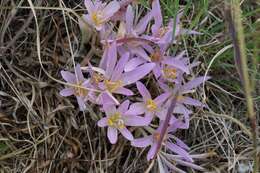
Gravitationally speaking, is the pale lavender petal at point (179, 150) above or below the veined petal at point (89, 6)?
below

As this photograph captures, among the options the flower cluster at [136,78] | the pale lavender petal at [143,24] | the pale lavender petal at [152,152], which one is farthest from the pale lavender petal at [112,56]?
the pale lavender petal at [152,152]

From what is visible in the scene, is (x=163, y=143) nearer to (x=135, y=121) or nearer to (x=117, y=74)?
(x=135, y=121)

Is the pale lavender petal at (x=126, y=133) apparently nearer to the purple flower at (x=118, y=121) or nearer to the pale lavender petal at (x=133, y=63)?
the purple flower at (x=118, y=121)

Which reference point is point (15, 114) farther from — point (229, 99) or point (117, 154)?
point (229, 99)

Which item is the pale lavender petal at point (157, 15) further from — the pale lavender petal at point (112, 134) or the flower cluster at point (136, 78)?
the pale lavender petal at point (112, 134)

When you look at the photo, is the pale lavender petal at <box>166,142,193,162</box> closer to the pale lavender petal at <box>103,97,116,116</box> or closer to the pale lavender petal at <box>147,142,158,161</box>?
the pale lavender petal at <box>147,142,158,161</box>

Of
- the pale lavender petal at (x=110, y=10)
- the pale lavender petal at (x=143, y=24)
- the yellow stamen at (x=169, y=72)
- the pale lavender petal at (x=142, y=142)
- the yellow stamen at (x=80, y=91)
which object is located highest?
the pale lavender petal at (x=110, y=10)
